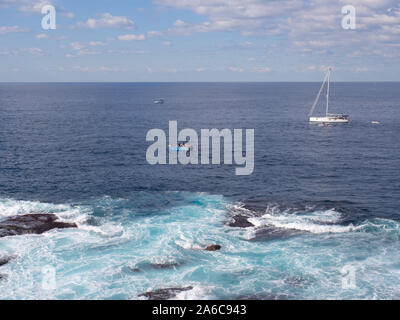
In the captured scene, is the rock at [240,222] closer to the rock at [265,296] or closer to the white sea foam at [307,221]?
→ the white sea foam at [307,221]

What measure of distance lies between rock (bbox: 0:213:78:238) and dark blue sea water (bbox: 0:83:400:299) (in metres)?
1.79

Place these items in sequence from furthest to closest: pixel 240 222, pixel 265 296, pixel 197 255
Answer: pixel 240 222, pixel 197 255, pixel 265 296

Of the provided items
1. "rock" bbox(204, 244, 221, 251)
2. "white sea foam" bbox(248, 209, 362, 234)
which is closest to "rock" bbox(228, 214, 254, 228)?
"white sea foam" bbox(248, 209, 362, 234)

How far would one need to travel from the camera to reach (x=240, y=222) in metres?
67.3

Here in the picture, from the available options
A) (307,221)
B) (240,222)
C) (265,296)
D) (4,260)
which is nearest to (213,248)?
(240,222)

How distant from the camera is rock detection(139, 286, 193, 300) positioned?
4548cm

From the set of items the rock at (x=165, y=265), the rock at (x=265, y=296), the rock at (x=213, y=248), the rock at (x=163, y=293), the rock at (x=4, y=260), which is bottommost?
the rock at (x=265, y=296)

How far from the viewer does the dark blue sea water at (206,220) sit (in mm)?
49375

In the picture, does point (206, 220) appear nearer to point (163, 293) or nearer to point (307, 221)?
point (307, 221)

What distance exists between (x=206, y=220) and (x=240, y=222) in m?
5.93

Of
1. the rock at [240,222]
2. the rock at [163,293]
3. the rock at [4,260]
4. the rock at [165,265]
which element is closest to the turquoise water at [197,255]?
the rock at [165,265]

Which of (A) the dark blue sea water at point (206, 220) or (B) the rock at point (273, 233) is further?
(B) the rock at point (273, 233)

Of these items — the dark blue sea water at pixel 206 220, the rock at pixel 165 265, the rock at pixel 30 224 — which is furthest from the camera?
the rock at pixel 30 224

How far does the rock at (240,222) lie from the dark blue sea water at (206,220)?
4.07 feet
